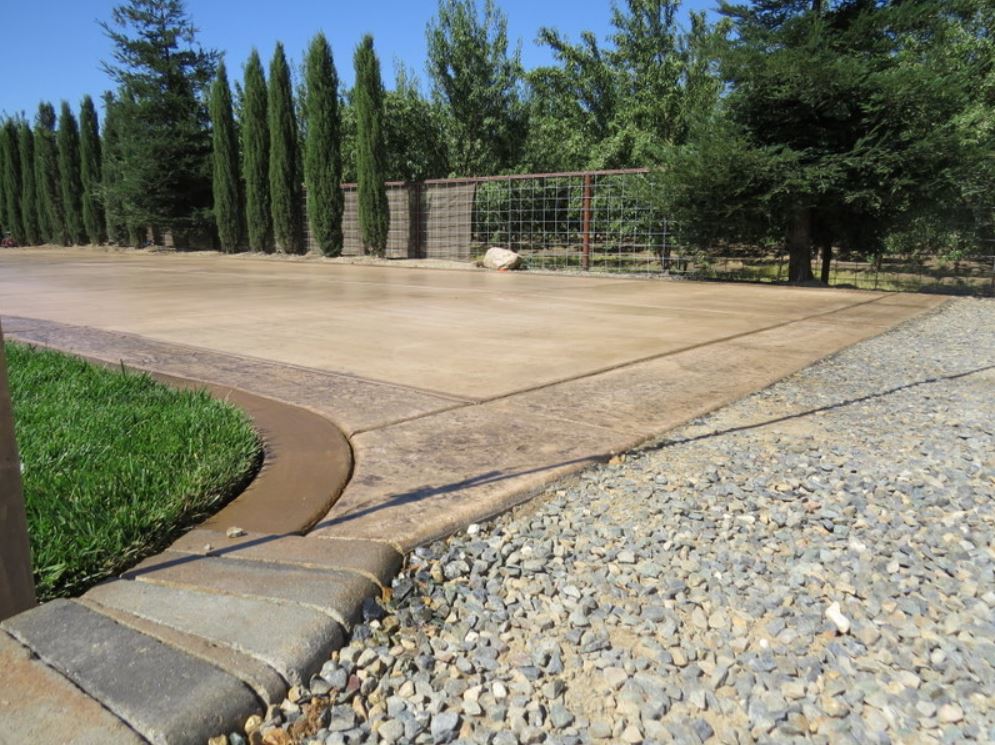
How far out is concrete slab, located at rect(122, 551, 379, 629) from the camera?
1875 millimetres

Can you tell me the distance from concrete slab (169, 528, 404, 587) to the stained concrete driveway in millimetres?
101

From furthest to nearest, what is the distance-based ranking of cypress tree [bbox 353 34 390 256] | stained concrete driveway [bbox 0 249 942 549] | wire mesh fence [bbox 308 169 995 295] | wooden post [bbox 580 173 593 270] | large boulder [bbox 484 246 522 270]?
1. cypress tree [bbox 353 34 390 256]
2. large boulder [bbox 484 246 522 270]
3. wooden post [bbox 580 173 593 270]
4. wire mesh fence [bbox 308 169 995 295]
5. stained concrete driveway [bbox 0 249 942 549]

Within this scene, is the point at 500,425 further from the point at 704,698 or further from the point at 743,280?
the point at 743,280

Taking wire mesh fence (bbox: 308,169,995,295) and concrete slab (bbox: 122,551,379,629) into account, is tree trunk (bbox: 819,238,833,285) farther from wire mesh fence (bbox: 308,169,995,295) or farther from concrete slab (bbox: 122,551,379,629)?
concrete slab (bbox: 122,551,379,629)

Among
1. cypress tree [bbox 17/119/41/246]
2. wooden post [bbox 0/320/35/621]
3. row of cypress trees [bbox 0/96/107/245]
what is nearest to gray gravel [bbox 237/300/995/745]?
wooden post [bbox 0/320/35/621]

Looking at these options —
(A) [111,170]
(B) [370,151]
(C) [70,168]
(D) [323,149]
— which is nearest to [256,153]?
(D) [323,149]

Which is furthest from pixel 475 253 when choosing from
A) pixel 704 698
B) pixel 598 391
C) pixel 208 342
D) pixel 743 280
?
pixel 704 698

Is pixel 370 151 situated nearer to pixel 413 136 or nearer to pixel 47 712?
pixel 413 136

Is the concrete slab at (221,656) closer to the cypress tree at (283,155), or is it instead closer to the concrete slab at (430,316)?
the concrete slab at (430,316)

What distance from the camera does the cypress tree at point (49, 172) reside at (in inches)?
1166

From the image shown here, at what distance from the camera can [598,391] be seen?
167 inches

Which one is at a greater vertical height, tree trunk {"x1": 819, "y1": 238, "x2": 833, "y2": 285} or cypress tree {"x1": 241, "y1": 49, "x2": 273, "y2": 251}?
cypress tree {"x1": 241, "y1": 49, "x2": 273, "y2": 251}

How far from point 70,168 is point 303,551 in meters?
32.3

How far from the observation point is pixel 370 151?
18297mm
